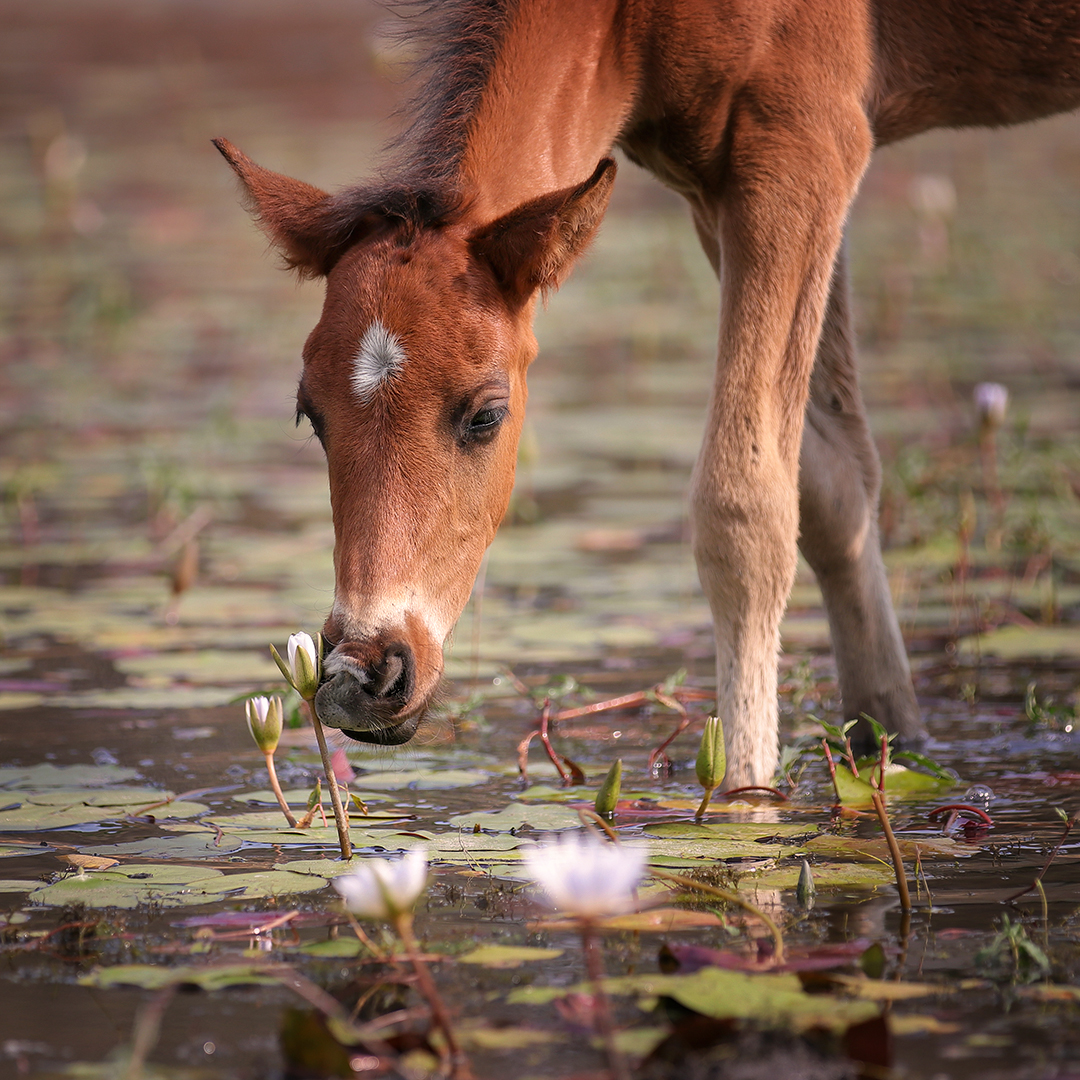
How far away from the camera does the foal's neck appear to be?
4.15 metres

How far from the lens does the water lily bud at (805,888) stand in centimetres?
332

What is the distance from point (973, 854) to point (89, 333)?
355 inches

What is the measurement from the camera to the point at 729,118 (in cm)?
449

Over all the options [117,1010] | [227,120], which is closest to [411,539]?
[117,1010]

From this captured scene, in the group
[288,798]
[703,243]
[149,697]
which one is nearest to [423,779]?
[288,798]

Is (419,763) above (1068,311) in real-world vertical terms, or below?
below

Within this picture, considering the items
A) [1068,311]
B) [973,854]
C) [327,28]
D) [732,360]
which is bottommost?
[973,854]

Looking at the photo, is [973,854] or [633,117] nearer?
[973,854]

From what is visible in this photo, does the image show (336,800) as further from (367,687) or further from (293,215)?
(293,215)

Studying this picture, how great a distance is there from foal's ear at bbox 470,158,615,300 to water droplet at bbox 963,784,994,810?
1.69 m

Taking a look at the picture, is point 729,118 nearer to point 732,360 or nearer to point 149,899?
point 732,360

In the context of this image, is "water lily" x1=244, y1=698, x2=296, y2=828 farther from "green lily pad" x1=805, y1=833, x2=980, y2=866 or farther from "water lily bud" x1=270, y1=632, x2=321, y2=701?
"green lily pad" x1=805, y1=833, x2=980, y2=866

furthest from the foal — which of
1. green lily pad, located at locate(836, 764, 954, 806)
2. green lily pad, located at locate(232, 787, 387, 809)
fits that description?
green lily pad, located at locate(232, 787, 387, 809)

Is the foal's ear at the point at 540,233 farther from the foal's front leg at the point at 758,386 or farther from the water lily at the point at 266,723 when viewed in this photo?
the water lily at the point at 266,723
